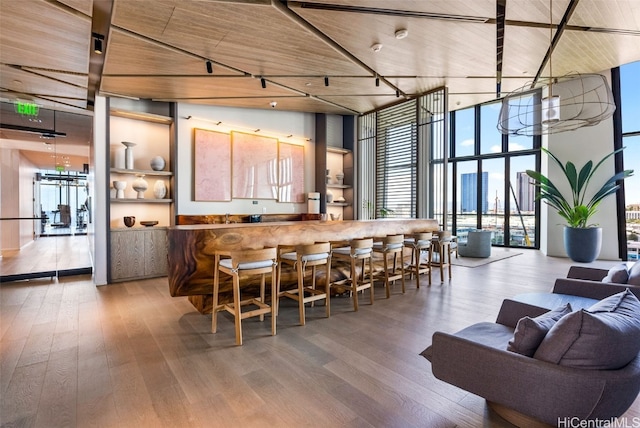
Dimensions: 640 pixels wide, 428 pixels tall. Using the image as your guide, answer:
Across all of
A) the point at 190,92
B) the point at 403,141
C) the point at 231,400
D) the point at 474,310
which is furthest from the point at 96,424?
the point at 403,141

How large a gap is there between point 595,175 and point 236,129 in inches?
330

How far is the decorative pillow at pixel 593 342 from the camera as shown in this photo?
1.34m

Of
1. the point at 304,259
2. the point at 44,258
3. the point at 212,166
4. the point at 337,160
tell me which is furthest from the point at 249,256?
the point at 337,160

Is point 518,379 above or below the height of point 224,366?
above

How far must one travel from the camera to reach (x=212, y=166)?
6324mm

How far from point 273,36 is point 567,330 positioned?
403 centimetres

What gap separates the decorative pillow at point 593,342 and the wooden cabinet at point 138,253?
535 cm

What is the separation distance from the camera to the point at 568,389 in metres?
1.35

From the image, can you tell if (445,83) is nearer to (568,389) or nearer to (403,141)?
(403,141)

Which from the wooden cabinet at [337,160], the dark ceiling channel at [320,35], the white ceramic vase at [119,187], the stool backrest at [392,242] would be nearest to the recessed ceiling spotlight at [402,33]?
the dark ceiling channel at [320,35]

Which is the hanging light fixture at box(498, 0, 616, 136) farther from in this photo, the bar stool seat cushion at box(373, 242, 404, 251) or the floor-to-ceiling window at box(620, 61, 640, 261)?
the floor-to-ceiling window at box(620, 61, 640, 261)

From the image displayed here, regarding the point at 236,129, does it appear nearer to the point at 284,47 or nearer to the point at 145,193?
the point at 145,193

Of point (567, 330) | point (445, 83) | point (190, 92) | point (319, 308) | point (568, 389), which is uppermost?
point (445, 83)

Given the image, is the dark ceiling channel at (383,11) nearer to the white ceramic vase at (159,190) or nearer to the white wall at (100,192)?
the white wall at (100,192)
